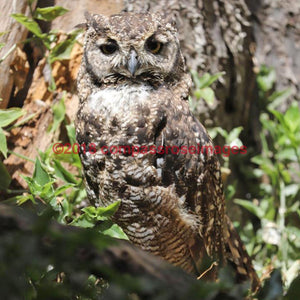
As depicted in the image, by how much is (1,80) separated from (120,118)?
683mm

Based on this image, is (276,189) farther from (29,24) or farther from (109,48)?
(29,24)

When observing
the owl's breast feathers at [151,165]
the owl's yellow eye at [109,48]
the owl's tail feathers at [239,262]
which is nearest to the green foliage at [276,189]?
the owl's tail feathers at [239,262]

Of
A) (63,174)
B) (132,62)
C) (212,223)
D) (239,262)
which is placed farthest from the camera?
(239,262)

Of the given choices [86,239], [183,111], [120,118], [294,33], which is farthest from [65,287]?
[294,33]

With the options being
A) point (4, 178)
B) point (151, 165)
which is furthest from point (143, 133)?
point (4, 178)

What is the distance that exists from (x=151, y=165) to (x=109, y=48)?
0.47 metres

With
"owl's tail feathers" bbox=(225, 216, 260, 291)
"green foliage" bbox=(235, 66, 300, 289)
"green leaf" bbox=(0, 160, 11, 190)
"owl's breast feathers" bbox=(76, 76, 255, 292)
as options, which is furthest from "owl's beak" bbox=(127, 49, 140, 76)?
"green foliage" bbox=(235, 66, 300, 289)

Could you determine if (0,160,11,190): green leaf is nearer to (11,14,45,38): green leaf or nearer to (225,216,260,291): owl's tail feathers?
(11,14,45,38): green leaf

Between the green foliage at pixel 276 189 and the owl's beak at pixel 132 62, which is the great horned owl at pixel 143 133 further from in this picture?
the green foliage at pixel 276 189

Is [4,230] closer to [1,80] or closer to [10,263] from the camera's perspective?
[10,263]

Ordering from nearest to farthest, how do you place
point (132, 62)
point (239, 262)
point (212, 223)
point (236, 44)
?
point (132, 62) < point (212, 223) < point (239, 262) < point (236, 44)

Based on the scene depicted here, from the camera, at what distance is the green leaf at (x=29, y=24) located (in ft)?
6.28

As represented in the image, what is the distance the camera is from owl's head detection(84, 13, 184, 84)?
1.62 m

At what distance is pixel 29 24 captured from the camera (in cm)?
196
